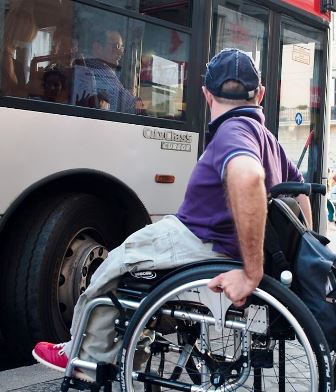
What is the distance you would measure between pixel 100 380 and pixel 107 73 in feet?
7.21

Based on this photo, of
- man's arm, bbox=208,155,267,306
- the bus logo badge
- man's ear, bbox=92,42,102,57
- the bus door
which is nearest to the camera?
man's arm, bbox=208,155,267,306

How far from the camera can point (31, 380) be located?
3.55 metres

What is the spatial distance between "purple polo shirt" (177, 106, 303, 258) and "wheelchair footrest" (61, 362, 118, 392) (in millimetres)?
652

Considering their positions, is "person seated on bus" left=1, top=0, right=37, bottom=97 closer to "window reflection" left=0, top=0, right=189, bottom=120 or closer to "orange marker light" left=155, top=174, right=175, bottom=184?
"window reflection" left=0, top=0, right=189, bottom=120

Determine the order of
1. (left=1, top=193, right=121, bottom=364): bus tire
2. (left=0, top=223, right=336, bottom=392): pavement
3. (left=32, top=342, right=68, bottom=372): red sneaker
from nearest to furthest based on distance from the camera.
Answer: (left=32, top=342, right=68, bottom=372): red sneaker → (left=0, top=223, right=336, bottom=392): pavement → (left=1, top=193, right=121, bottom=364): bus tire

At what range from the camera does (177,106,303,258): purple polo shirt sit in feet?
7.86

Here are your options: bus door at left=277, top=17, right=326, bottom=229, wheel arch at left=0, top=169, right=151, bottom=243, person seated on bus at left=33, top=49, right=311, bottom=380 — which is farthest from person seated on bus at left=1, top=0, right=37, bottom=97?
bus door at left=277, top=17, right=326, bottom=229

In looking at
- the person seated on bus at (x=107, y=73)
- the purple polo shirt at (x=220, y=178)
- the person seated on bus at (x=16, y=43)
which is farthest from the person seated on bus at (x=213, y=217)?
the person seated on bus at (x=107, y=73)

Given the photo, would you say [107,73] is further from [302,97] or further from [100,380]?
[302,97]

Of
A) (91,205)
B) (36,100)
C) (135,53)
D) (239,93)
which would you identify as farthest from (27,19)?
(239,93)

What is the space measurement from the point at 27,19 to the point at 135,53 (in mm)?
853

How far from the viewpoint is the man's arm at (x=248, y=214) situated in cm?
220

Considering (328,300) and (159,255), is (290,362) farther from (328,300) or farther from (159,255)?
(159,255)

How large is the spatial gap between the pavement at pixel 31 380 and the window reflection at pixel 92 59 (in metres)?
1.56
